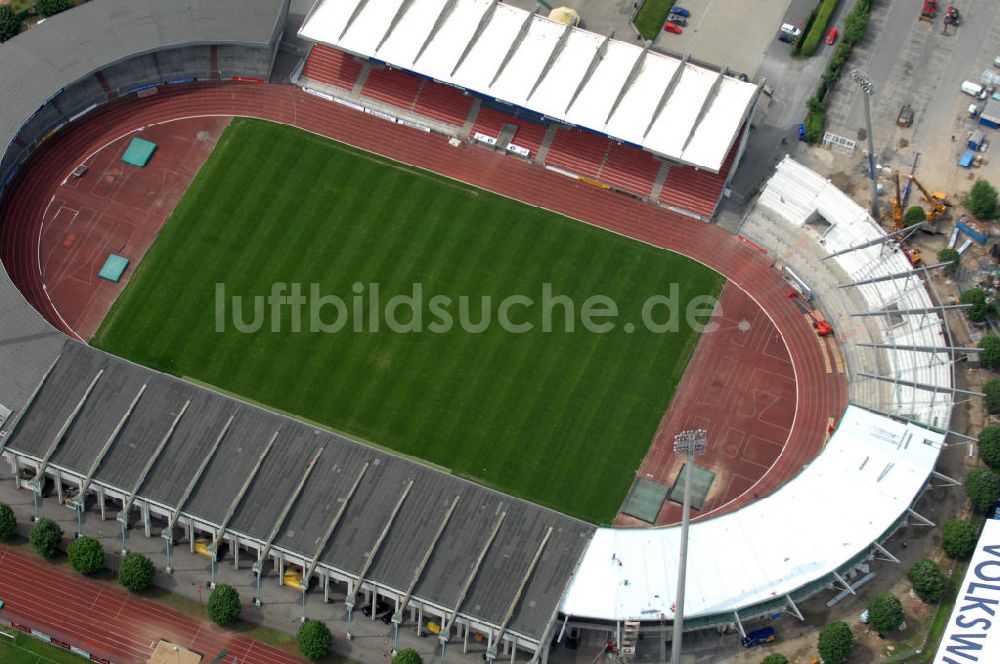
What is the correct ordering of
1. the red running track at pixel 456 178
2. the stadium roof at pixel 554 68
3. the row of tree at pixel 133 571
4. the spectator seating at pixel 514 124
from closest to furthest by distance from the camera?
1. the row of tree at pixel 133 571
2. the red running track at pixel 456 178
3. the stadium roof at pixel 554 68
4. the spectator seating at pixel 514 124

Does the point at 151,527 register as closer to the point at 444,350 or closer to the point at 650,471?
the point at 444,350

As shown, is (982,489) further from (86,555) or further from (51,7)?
(51,7)

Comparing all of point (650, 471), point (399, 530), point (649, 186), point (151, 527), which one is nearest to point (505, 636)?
point (399, 530)

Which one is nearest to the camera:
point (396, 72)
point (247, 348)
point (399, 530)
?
point (399, 530)

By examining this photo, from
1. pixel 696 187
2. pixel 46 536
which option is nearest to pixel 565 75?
pixel 696 187

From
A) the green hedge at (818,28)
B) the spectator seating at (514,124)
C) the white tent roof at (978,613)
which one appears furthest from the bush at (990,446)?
the spectator seating at (514,124)

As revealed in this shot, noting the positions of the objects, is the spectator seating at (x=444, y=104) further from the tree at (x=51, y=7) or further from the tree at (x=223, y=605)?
the tree at (x=223, y=605)

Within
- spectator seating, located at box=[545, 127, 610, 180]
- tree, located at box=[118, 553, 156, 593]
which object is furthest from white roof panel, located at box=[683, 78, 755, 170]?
tree, located at box=[118, 553, 156, 593]
